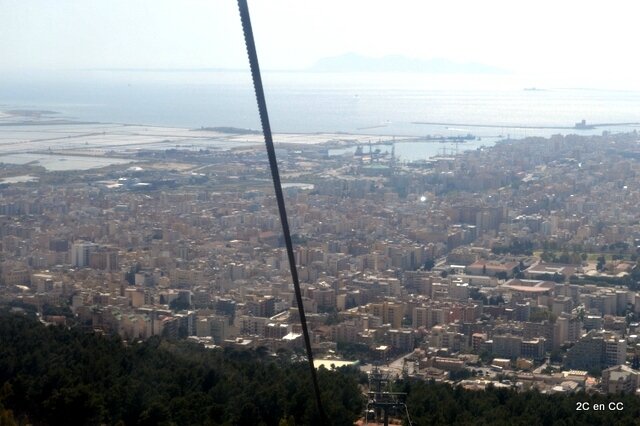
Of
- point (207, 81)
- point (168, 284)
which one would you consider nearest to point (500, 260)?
point (168, 284)

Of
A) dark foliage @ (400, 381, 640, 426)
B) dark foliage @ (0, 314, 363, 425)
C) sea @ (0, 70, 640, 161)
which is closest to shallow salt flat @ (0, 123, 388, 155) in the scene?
sea @ (0, 70, 640, 161)

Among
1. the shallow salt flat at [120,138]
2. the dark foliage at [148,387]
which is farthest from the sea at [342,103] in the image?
the dark foliage at [148,387]

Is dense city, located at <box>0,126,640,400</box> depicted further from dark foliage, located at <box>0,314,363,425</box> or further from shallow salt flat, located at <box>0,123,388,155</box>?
dark foliage, located at <box>0,314,363,425</box>

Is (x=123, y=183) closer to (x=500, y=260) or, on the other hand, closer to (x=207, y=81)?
(x=207, y=81)

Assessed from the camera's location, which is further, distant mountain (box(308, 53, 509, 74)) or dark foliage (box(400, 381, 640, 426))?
distant mountain (box(308, 53, 509, 74))

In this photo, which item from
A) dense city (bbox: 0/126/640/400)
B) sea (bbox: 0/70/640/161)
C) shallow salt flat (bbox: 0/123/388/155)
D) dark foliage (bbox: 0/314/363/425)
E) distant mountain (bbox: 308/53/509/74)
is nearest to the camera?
dark foliage (bbox: 0/314/363/425)

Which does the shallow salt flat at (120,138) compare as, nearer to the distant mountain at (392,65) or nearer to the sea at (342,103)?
the sea at (342,103)

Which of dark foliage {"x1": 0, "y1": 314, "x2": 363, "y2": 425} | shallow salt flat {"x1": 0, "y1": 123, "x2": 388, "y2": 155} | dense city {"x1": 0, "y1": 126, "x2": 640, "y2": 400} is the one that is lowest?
dense city {"x1": 0, "y1": 126, "x2": 640, "y2": 400}

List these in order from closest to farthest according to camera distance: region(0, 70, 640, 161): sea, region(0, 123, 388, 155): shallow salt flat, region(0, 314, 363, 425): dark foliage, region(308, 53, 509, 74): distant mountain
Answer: region(0, 314, 363, 425): dark foliage < region(0, 123, 388, 155): shallow salt flat < region(0, 70, 640, 161): sea < region(308, 53, 509, 74): distant mountain
